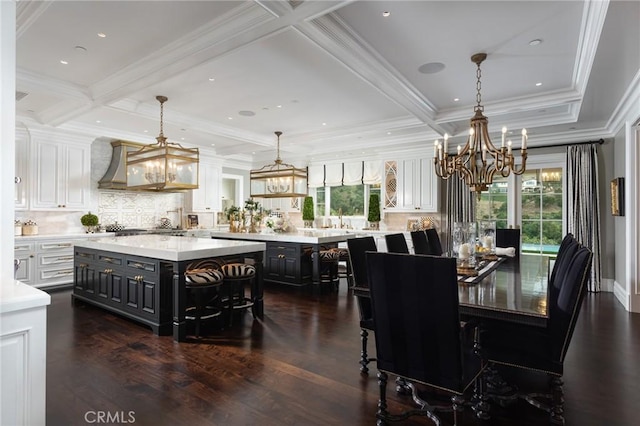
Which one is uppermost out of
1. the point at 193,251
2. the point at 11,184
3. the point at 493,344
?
the point at 11,184

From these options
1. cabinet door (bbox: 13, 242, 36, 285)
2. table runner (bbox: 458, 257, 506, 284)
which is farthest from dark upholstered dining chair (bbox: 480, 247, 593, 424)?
cabinet door (bbox: 13, 242, 36, 285)

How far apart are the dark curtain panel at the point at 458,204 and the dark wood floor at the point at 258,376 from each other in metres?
3.14

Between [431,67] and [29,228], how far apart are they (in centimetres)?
662

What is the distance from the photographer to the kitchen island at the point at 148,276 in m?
3.55

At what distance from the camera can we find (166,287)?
3707 mm

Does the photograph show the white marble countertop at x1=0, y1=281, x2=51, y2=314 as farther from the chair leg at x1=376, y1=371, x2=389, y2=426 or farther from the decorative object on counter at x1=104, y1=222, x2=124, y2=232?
the decorative object on counter at x1=104, y1=222, x2=124, y2=232

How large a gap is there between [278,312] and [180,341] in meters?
1.32

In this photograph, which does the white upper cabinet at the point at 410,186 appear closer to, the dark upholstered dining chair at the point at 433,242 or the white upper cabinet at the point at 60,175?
the dark upholstered dining chair at the point at 433,242

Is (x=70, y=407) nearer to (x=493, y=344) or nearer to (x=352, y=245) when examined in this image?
(x=352, y=245)

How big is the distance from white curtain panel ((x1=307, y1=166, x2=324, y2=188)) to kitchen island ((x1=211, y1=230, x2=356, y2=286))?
350 centimetres

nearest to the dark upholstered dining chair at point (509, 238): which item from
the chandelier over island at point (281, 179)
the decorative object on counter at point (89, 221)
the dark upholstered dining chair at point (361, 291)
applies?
the dark upholstered dining chair at point (361, 291)

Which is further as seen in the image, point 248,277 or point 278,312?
point 278,312

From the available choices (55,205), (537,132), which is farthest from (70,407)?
(537,132)

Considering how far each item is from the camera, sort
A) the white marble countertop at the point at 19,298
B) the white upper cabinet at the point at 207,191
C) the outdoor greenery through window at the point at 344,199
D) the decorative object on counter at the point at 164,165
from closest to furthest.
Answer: the white marble countertop at the point at 19,298 → the decorative object on counter at the point at 164,165 → the white upper cabinet at the point at 207,191 → the outdoor greenery through window at the point at 344,199
